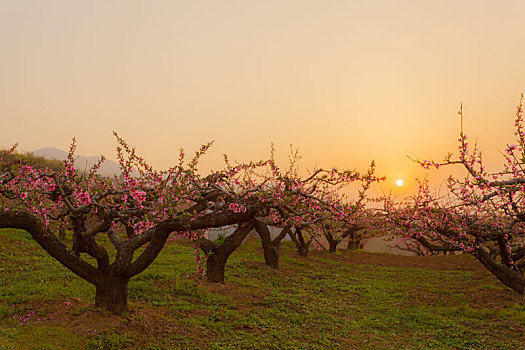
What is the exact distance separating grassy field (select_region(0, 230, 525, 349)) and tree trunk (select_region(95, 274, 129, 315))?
0.30m

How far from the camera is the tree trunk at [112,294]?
39.2 ft

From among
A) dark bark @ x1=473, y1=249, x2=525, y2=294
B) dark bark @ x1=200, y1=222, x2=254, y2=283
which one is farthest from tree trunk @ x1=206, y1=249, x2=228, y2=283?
dark bark @ x1=473, y1=249, x2=525, y2=294

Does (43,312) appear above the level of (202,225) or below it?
below

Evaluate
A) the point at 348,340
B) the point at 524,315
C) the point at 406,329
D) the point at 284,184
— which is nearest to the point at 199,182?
the point at 284,184

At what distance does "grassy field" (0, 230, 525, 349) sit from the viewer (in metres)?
11.0

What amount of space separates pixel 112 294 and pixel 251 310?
5.01 meters

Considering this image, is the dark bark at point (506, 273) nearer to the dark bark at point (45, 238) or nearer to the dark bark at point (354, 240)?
the dark bark at point (45, 238)

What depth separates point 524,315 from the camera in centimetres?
1503

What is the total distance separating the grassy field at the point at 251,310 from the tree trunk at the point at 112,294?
0.98 feet

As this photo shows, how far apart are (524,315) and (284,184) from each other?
10745 mm

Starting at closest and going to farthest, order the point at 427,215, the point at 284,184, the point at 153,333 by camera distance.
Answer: the point at 153,333, the point at 284,184, the point at 427,215

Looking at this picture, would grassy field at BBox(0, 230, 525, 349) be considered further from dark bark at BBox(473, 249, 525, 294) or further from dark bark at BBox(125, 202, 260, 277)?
dark bark at BBox(125, 202, 260, 277)

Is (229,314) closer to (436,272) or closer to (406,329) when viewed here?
(406,329)

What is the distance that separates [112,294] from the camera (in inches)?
472
